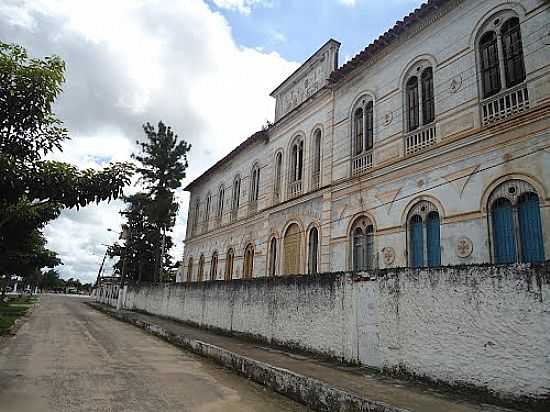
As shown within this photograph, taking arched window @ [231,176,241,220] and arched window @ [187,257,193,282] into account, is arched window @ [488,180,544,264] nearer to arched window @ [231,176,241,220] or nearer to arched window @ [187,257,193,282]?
arched window @ [231,176,241,220]

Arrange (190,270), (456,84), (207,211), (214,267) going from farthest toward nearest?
(190,270) → (207,211) → (214,267) → (456,84)

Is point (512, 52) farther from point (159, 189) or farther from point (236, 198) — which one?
point (159, 189)

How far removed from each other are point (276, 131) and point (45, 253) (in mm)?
16392

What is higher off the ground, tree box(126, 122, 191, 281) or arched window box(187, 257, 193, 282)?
tree box(126, 122, 191, 281)

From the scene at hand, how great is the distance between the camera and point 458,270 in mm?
5871

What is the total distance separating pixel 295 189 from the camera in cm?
1617

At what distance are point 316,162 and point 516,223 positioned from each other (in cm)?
790

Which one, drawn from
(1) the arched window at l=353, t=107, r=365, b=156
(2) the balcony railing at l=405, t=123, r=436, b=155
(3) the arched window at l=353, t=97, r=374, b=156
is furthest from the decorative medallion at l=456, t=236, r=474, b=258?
(1) the arched window at l=353, t=107, r=365, b=156

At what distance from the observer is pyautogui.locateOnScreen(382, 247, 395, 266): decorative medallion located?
432 inches

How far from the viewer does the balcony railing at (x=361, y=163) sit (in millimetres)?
12484

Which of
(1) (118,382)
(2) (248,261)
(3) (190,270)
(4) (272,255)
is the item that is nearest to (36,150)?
(1) (118,382)

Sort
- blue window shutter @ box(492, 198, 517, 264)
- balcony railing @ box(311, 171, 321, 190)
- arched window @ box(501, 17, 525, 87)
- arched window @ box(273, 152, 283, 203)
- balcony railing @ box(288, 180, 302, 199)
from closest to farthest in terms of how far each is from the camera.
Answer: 1. blue window shutter @ box(492, 198, 517, 264)
2. arched window @ box(501, 17, 525, 87)
3. balcony railing @ box(311, 171, 321, 190)
4. balcony railing @ box(288, 180, 302, 199)
5. arched window @ box(273, 152, 283, 203)

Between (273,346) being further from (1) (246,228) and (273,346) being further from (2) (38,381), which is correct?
(1) (246,228)

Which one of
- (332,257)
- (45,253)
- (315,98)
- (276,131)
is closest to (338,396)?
(332,257)
